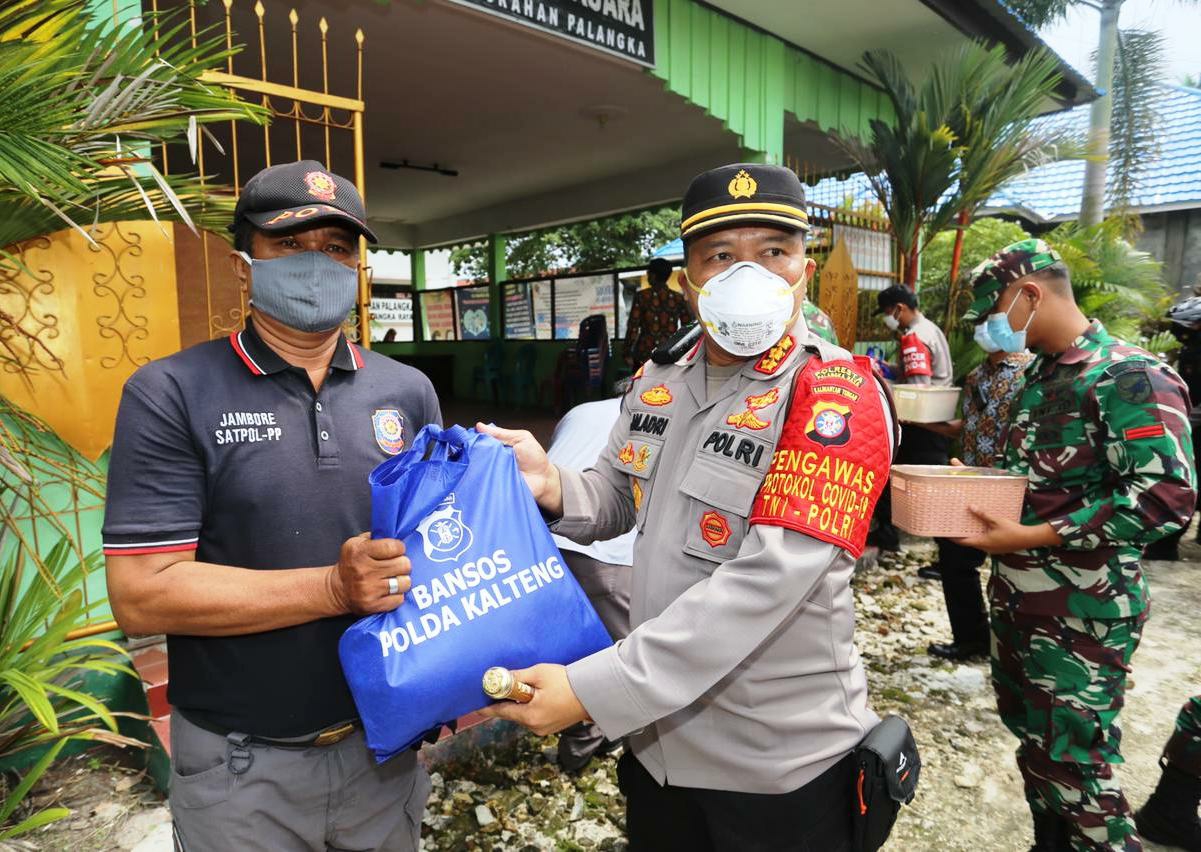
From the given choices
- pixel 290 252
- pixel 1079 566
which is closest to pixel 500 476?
pixel 290 252

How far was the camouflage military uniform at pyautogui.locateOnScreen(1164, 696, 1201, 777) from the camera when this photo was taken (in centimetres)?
231

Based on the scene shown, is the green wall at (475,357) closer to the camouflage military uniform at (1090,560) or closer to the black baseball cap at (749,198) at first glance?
the camouflage military uniform at (1090,560)

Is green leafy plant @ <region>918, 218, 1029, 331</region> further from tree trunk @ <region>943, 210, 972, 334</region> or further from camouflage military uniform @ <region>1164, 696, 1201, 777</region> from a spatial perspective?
camouflage military uniform @ <region>1164, 696, 1201, 777</region>

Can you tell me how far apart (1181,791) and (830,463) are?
232cm

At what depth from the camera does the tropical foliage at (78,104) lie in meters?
1.44

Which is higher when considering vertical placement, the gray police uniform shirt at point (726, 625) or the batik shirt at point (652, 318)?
the batik shirt at point (652, 318)

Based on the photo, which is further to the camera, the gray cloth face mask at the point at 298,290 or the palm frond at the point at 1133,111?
the palm frond at the point at 1133,111

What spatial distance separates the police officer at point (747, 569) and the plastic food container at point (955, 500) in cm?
92

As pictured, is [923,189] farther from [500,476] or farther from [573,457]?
[500,476]

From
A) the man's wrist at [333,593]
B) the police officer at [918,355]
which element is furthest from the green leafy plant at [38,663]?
the police officer at [918,355]

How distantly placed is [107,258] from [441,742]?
225 centimetres

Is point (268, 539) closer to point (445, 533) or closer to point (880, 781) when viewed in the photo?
point (445, 533)

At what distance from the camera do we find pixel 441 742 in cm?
274

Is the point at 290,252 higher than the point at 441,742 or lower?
higher
